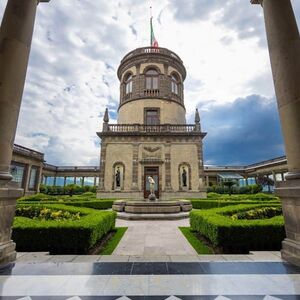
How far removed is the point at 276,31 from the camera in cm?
494

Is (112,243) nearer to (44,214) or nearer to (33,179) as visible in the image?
(44,214)

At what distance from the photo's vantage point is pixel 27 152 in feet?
101

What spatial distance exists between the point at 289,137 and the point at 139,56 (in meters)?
26.9

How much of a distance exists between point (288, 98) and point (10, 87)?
6435 millimetres

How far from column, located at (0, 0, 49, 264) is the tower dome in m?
21.2

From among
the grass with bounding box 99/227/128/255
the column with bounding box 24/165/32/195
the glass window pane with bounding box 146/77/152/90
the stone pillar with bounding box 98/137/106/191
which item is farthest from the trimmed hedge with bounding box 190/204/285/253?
the column with bounding box 24/165/32/195

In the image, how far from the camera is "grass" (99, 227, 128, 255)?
5.78 metres

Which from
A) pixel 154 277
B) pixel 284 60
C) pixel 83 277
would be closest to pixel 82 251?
pixel 83 277

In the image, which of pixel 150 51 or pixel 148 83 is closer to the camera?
pixel 148 83

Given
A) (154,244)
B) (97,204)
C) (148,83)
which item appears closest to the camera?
(154,244)

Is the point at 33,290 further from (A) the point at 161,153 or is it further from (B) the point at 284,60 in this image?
(A) the point at 161,153

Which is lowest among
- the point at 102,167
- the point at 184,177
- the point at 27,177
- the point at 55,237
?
the point at 55,237

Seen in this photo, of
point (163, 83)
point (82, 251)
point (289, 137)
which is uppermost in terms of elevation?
point (163, 83)

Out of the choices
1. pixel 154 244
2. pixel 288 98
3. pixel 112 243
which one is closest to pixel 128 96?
pixel 112 243
